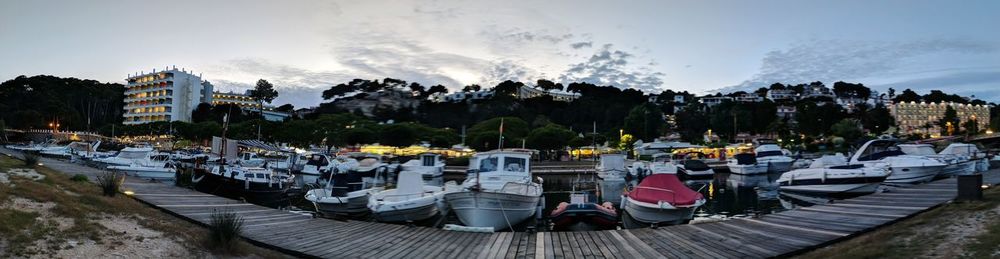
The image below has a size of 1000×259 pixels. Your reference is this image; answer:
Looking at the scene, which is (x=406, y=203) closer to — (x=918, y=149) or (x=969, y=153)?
(x=918, y=149)

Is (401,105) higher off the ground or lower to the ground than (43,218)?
higher

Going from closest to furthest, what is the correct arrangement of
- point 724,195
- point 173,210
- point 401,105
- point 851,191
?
1. point 173,210
2. point 851,191
3. point 724,195
4. point 401,105

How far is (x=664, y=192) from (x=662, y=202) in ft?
2.28

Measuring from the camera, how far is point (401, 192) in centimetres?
2003

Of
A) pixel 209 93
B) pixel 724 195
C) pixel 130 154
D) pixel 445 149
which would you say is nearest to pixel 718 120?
pixel 445 149

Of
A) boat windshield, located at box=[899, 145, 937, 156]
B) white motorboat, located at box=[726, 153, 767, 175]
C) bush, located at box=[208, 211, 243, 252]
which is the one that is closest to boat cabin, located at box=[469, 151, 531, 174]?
bush, located at box=[208, 211, 243, 252]

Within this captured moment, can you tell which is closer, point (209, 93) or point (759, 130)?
point (759, 130)

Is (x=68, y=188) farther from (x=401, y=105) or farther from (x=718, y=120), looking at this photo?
(x=401, y=105)

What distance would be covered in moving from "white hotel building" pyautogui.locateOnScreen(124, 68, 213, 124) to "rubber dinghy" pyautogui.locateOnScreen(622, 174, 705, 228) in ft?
509

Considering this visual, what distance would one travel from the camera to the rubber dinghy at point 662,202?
733 inches

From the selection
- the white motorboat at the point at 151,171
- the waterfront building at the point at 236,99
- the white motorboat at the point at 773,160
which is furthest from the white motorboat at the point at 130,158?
the waterfront building at the point at 236,99

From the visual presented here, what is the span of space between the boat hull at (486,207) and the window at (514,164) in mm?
4887

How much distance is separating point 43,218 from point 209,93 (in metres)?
176

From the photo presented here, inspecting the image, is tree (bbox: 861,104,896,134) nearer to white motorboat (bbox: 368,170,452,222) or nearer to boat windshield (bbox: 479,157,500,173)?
boat windshield (bbox: 479,157,500,173)
